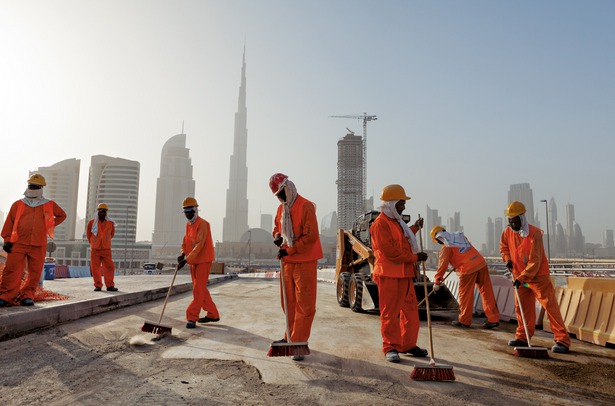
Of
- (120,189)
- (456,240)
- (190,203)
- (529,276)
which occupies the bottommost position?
(529,276)

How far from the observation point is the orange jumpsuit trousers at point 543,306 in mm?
5277

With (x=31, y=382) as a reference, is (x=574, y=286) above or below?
above

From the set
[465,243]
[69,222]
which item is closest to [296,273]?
[465,243]

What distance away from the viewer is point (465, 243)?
7.70m

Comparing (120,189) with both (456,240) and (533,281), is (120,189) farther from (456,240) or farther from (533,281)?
(533,281)

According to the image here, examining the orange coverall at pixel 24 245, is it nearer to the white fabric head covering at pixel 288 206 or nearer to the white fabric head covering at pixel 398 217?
the white fabric head covering at pixel 288 206

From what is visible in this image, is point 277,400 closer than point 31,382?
Yes

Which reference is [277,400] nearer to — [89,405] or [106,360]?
[89,405]

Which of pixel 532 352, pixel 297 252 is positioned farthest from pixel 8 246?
pixel 532 352

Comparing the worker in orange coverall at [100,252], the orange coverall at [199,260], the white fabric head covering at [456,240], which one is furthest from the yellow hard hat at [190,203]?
the white fabric head covering at [456,240]

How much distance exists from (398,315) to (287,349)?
1.37 m

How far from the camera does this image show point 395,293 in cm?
468

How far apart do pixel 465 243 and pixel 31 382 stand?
683cm

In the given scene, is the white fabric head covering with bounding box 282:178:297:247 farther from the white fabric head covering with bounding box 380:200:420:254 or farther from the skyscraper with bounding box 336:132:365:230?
the skyscraper with bounding box 336:132:365:230
